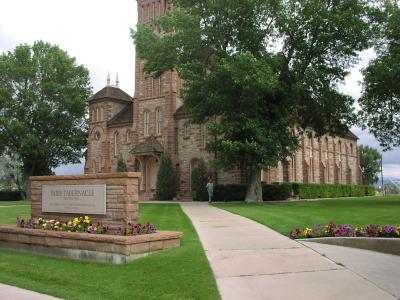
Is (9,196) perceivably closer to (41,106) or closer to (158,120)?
(41,106)

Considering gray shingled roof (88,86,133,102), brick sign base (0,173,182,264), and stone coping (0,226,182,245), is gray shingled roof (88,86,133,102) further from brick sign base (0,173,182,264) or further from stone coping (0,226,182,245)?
stone coping (0,226,182,245)

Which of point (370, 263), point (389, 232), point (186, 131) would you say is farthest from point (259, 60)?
point (370, 263)

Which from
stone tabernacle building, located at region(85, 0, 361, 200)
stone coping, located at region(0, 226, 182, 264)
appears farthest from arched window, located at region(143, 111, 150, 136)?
stone coping, located at region(0, 226, 182, 264)

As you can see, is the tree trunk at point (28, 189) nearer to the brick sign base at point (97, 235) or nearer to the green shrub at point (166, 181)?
the green shrub at point (166, 181)

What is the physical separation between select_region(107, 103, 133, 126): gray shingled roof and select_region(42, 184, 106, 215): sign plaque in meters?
34.3

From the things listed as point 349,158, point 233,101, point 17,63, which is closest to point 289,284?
point 233,101

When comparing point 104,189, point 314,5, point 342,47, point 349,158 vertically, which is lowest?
point 104,189

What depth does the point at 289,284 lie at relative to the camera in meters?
7.36

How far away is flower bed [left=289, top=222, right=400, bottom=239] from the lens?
37.6ft

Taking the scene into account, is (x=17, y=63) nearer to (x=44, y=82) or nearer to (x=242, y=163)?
(x=44, y=82)

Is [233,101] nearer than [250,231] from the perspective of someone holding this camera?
No

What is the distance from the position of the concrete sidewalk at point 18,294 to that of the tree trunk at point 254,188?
953 inches

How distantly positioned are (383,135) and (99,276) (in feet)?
98.6

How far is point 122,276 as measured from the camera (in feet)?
26.7
